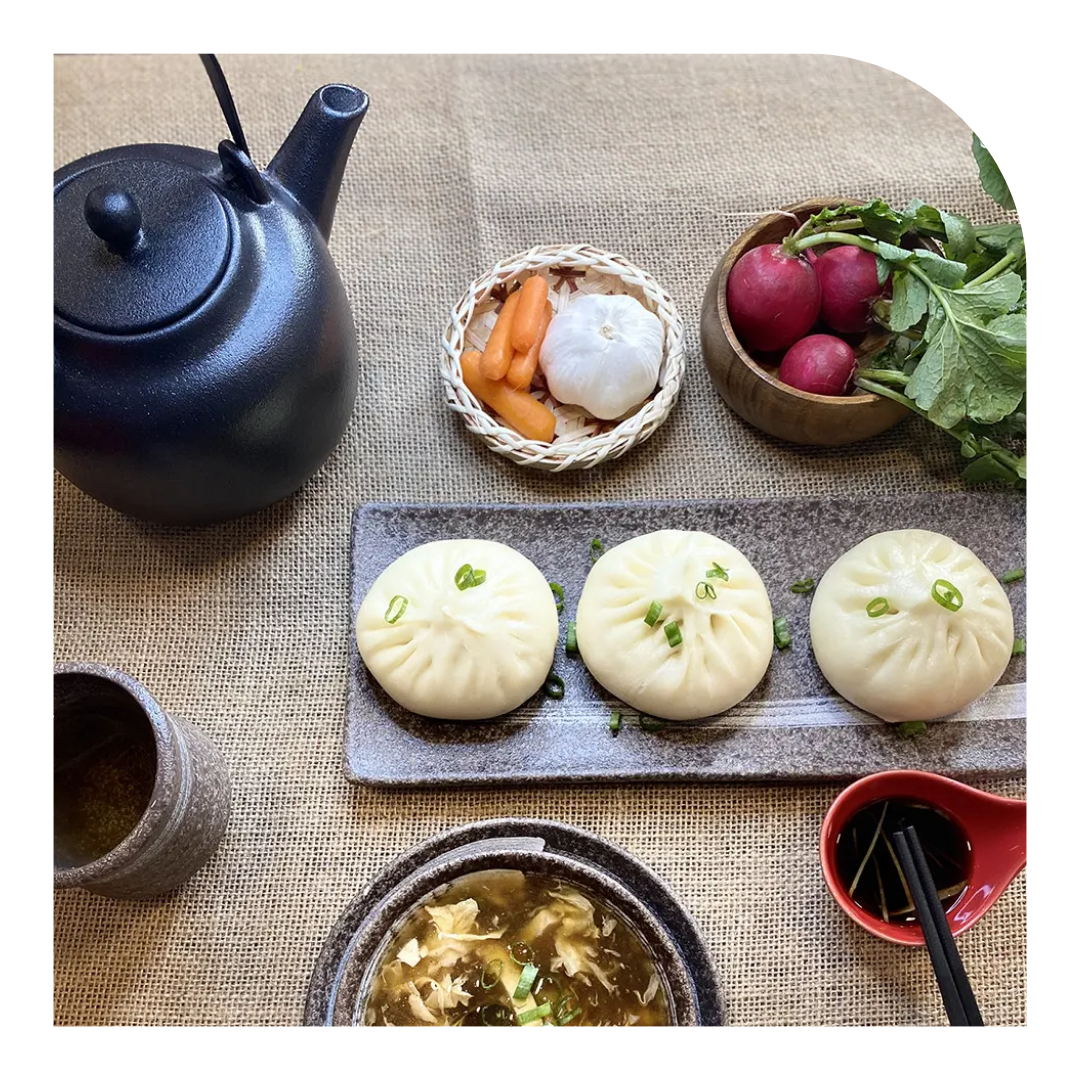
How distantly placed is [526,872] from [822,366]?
0.89 metres

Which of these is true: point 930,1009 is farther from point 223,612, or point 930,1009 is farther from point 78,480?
point 78,480

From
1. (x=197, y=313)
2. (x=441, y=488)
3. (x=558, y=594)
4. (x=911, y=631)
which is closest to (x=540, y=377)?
(x=441, y=488)

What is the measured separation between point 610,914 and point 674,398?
0.83 meters

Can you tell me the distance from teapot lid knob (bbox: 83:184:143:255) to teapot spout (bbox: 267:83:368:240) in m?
0.27

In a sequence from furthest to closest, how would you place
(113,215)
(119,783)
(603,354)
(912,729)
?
(603,354)
(912,729)
(119,783)
(113,215)

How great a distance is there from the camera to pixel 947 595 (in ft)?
4.77

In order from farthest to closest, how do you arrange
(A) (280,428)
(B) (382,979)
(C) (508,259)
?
1. (C) (508,259)
2. (A) (280,428)
3. (B) (382,979)

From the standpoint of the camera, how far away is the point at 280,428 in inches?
56.9

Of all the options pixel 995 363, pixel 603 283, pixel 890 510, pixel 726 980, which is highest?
pixel 995 363

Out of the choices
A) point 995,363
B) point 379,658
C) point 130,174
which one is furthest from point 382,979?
point 995,363

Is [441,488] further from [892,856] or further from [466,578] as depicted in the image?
[892,856]

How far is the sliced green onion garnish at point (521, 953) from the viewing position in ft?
4.47

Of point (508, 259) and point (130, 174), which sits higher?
point (130, 174)

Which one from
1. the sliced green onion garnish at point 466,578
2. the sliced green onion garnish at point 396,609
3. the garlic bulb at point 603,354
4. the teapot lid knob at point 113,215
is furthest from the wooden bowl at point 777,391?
the teapot lid knob at point 113,215
